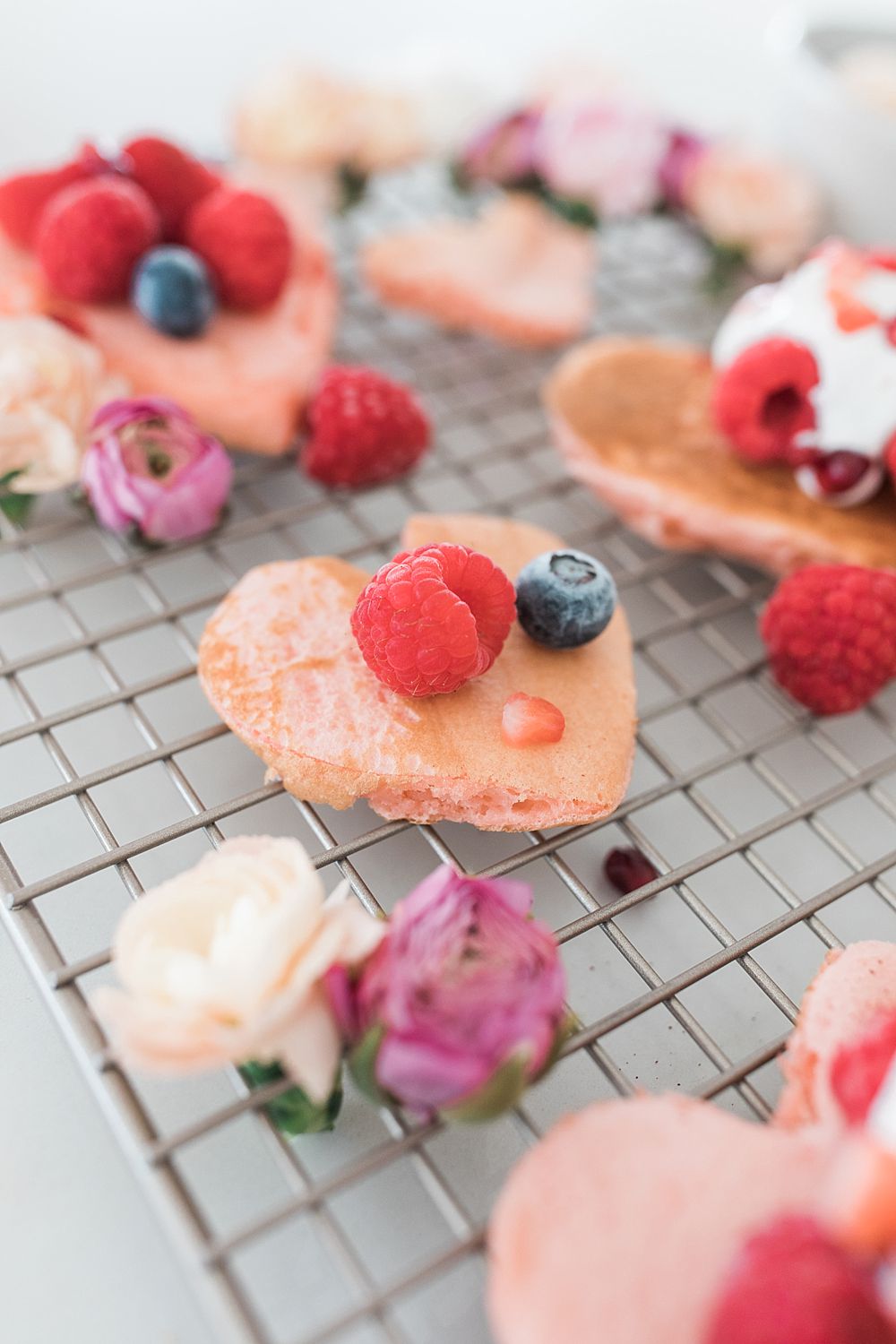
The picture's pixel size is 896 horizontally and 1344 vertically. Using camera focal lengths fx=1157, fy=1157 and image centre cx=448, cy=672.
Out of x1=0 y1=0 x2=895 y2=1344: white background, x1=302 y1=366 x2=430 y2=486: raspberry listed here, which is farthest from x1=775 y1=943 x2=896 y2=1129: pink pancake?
x1=302 y1=366 x2=430 y2=486: raspberry

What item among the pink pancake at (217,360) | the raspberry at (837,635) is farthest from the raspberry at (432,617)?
the pink pancake at (217,360)

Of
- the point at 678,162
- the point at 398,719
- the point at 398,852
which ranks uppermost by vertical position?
the point at 678,162

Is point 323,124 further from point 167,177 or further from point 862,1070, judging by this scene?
point 862,1070

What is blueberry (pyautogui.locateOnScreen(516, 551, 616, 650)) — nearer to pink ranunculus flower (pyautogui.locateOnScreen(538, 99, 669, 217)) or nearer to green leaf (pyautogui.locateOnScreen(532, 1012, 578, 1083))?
green leaf (pyautogui.locateOnScreen(532, 1012, 578, 1083))

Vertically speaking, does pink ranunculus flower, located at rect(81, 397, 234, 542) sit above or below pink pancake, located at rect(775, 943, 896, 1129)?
above

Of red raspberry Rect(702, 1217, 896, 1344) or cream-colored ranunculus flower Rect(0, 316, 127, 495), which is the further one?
cream-colored ranunculus flower Rect(0, 316, 127, 495)

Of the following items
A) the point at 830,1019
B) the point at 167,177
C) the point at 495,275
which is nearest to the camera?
the point at 830,1019

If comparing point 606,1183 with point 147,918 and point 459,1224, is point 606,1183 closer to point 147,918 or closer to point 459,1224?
point 459,1224

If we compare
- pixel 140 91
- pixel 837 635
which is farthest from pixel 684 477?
pixel 140 91
